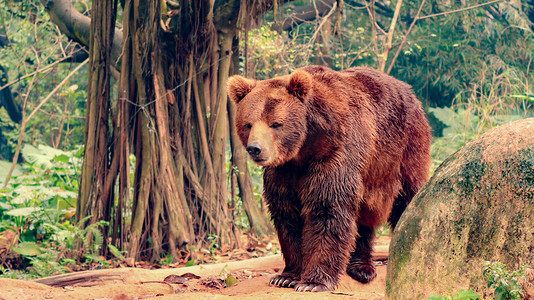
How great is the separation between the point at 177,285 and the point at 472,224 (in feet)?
8.64

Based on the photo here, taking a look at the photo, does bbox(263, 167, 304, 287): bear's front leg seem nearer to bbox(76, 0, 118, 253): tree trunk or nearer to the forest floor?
the forest floor

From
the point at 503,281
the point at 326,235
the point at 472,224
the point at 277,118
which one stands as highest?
the point at 277,118

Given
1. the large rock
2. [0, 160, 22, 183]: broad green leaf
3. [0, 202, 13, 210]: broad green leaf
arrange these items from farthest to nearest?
[0, 160, 22, 183]: broad green leaf, [0, 202, 13, 210]: broad green leaf, the large rock

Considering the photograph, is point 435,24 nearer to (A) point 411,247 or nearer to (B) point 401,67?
(B) point 401,67

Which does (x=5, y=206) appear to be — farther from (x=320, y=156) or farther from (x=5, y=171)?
(x=320, y=156)

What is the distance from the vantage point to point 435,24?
13320 millimetres

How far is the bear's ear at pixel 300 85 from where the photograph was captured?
13.2ft

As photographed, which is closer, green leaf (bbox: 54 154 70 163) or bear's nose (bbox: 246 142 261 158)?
bear's nose (bbox: 246 142 261 158)

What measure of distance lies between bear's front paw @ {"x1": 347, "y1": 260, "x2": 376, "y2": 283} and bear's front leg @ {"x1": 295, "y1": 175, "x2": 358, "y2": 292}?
0.56 m

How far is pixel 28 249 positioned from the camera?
6.21 metres

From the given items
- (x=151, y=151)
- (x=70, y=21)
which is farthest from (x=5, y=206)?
(x=70, y=21)

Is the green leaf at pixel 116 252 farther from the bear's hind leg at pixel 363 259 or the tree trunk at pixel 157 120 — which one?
the bear's hind leg at pixel 363 259

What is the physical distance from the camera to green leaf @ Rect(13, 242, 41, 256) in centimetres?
613

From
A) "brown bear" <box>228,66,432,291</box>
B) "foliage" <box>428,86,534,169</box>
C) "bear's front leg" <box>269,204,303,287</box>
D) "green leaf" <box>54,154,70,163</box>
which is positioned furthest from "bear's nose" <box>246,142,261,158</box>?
→ "green leaf" <box>54,154,70,163</box>
